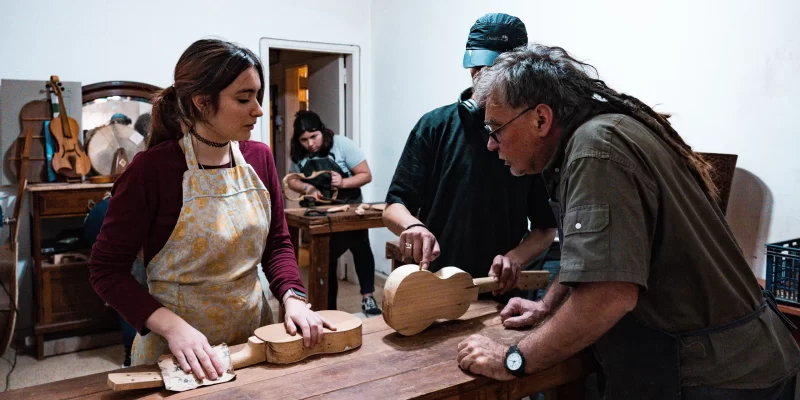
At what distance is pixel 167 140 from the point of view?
5.55 feet

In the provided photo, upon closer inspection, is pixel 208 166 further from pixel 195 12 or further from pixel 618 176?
pixel 195 12

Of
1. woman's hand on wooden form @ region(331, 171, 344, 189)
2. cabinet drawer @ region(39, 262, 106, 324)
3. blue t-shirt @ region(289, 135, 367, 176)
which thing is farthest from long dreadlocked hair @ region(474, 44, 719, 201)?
cabinet drawer @ region(39, 262, 106, 324)

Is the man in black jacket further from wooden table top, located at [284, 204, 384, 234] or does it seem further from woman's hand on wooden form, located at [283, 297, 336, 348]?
wooden table top, located at [284, 204, 384, 234]

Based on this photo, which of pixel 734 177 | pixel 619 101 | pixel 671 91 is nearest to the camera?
pixel 619 101

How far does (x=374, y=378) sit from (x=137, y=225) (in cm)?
70

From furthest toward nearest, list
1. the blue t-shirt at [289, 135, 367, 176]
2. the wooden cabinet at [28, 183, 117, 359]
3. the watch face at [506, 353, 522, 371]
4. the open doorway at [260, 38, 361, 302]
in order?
the open doorway at [260, 38, 361, 302]
the blue t-shirt at [289, 135, 367, 176]
the wooden cabinet at [28, 183, 117, 359]
the watch face at [506, 353, 522, 371]

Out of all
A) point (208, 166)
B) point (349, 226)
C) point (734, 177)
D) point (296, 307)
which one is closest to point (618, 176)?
point (296, 307)

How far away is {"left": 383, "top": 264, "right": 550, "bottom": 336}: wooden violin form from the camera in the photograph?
5.53 feet

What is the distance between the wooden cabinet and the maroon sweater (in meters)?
3.25

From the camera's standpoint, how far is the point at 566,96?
4.75 ft

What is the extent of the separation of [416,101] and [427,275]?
4.08 meters

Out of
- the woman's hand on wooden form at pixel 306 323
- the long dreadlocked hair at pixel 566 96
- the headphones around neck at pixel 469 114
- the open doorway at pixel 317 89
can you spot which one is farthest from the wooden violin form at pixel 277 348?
the open doorway at pixel 317 89

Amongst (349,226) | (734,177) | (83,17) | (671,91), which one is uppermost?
(83,17)

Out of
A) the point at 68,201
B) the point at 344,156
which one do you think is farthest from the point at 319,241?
the point at 68,201
